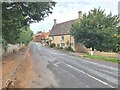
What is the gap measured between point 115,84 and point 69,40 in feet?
169

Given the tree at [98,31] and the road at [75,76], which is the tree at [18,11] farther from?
the tree at [98,31]

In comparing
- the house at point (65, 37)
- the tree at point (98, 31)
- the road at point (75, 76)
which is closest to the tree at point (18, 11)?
the road at point (75, 76)

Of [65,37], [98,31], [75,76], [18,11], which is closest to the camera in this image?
[75,76]

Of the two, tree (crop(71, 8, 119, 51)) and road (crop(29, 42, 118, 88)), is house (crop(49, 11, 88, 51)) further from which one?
road (crop(29, 42, 118, 88))

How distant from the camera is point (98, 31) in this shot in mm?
45156

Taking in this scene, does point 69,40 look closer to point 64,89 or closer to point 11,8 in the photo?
point 11,8

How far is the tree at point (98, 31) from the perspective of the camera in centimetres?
4575

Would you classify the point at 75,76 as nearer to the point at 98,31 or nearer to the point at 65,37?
the point at 98,31

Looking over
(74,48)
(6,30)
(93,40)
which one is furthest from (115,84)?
(74,48)

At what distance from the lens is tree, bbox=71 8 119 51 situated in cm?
4575

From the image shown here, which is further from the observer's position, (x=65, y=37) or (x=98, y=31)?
(x=65, y=37)

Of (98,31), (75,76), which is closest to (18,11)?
(75,76)

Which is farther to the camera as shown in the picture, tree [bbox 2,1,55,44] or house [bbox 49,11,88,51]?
house [bbox 49,11,88,51]

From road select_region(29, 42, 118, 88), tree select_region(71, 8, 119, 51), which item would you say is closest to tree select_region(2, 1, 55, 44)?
road select_region(29, 42, 118, 88)
